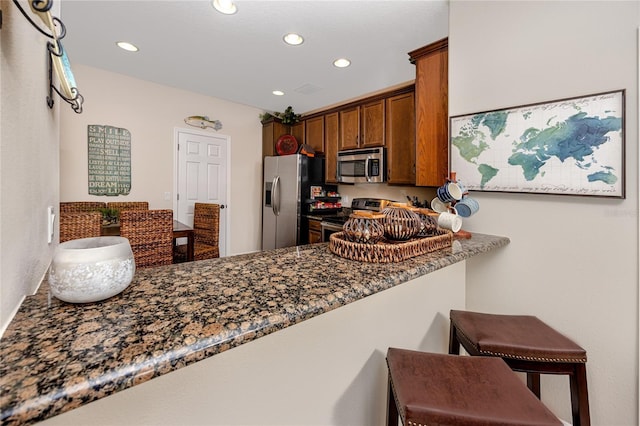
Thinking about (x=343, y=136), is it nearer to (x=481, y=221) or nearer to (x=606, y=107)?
(x=481, y=221)

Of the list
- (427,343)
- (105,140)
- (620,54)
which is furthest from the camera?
(105,140)

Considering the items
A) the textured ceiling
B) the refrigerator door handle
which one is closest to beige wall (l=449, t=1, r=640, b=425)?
the textured ceiling

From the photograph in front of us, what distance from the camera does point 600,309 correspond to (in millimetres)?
1356

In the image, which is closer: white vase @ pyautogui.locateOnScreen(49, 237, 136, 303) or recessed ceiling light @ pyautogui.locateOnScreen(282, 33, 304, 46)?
white vase @ pyautogui.locateOnScreen(49, 237, 136, 303)

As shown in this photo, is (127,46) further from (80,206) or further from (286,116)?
(286,116)

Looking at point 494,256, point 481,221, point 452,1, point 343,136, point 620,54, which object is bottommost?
point 494,256

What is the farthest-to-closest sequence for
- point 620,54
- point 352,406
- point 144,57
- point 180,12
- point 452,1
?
point 144,57, point 180,12, point 452,1, point 620,54, point 352,406

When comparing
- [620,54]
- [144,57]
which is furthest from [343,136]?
[620,54]

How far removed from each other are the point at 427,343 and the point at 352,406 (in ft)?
1.83

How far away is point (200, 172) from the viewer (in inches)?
163

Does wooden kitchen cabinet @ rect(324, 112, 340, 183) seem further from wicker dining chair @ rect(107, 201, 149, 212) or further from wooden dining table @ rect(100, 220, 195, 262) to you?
wicker dining chair @ rect(107, 201, 149, 212)

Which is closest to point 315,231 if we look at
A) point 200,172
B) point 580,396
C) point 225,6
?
point 200,172

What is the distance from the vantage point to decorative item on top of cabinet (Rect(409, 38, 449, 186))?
6.87 ft

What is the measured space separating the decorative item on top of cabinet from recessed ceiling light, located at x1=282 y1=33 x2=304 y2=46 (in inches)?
38.7
